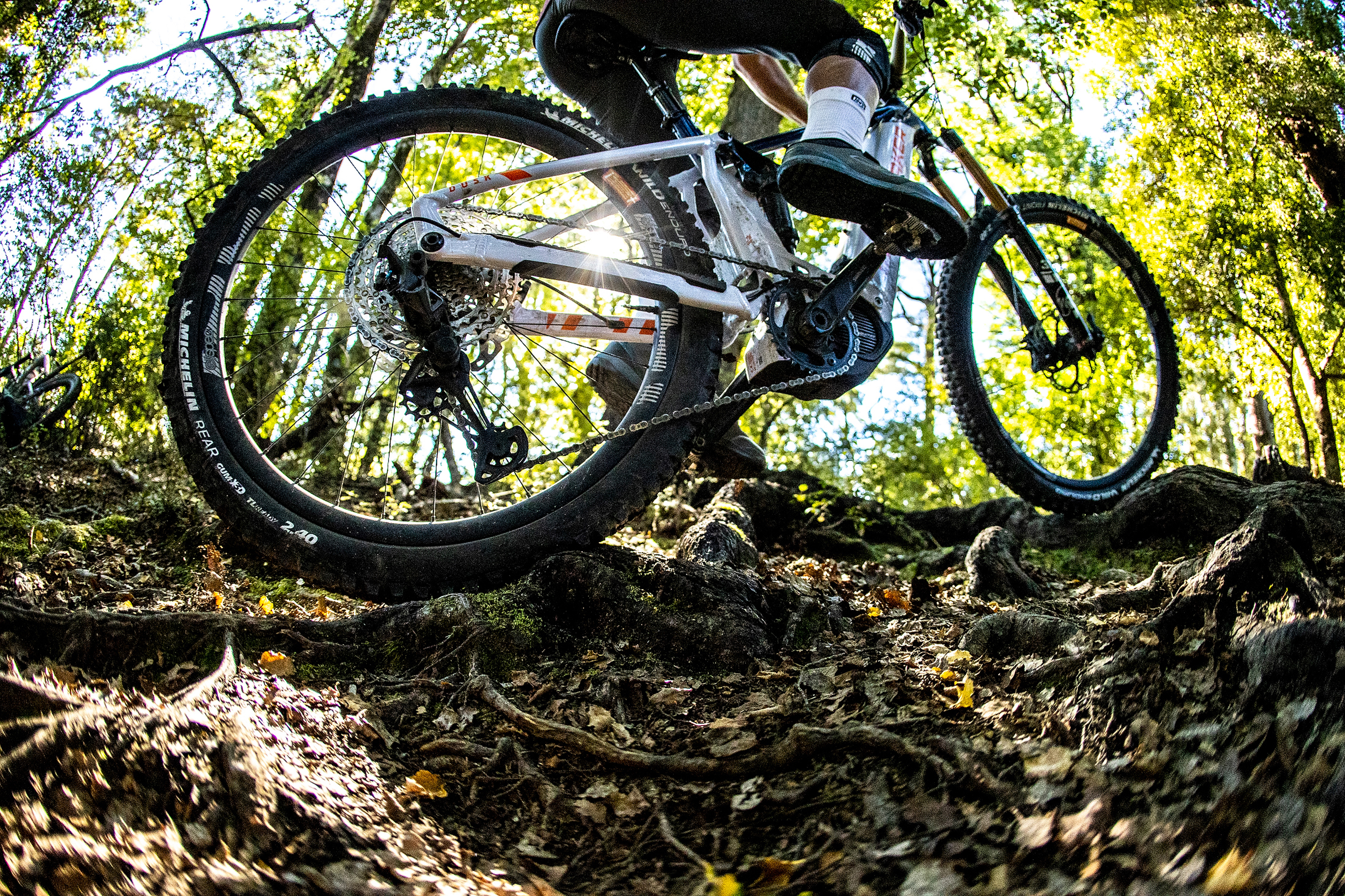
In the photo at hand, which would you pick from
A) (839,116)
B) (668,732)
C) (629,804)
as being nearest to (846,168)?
(839,116)

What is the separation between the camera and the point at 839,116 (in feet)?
9.75

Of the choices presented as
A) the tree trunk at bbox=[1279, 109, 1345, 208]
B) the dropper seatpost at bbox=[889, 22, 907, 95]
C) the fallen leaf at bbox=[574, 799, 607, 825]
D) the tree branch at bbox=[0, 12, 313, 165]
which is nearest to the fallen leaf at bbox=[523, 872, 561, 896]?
the fallen leaf at bbox=[574, 799, 607, 825]

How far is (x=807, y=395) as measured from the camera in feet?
10.4

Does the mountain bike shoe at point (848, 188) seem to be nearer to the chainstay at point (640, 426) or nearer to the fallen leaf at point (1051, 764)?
the chainstay at point (640, 426)

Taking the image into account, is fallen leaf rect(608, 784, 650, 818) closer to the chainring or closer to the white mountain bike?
the white mountain bike

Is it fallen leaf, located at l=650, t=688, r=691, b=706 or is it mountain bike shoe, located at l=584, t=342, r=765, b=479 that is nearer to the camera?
fallen leaf, located at l=650, t=688, r=691, b=706

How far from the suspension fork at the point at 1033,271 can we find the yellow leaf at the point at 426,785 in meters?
3.27

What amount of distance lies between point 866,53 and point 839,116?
0.92ft

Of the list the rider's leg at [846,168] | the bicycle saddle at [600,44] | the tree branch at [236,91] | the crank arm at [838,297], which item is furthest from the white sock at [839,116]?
the tree branch at [236,91]

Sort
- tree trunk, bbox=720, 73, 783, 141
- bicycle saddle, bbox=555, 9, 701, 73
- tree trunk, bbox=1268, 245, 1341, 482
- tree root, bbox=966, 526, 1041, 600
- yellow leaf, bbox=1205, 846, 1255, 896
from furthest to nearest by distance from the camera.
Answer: tree trunk, bbox=1268, 245, 1341, 482, tree trunk, bbox=720, 73, 783, 141, tree root, bbox=966, 526, 1041, 600, bicycle saddle, bbox=555, 9, 701, 73, yellow leaf, bbox=1205, 846, 1255, 896

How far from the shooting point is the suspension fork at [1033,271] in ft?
12.9

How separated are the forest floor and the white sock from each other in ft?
4.99

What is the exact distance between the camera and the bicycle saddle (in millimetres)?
3064

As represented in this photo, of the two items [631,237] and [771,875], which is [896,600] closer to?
[631,237]
